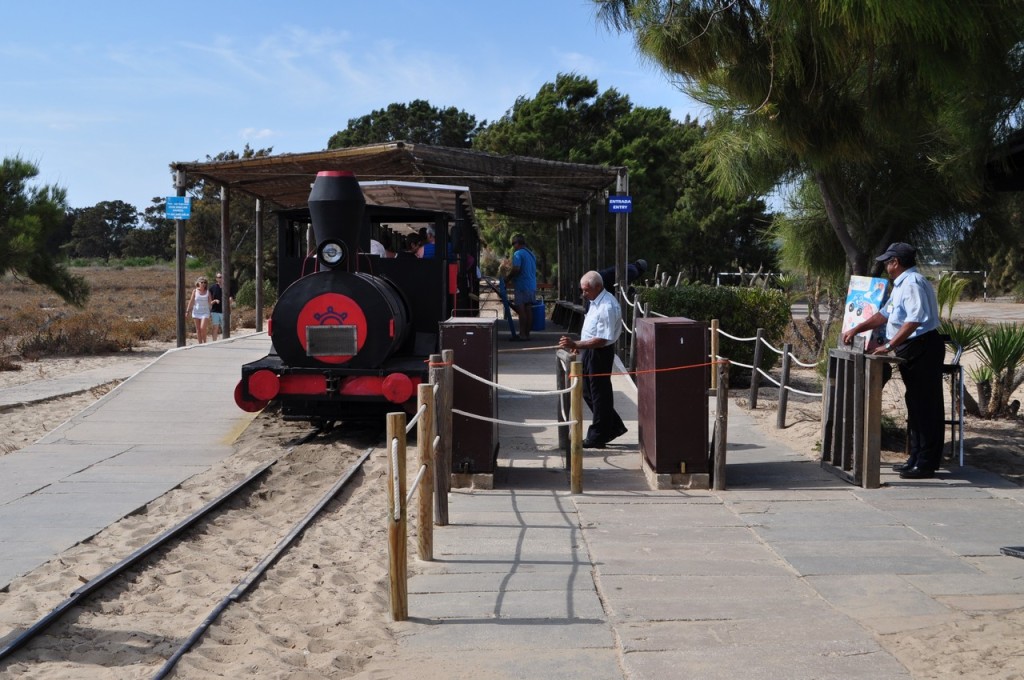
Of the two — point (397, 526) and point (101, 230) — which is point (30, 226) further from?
point (101, 230)

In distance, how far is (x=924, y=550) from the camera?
605cm

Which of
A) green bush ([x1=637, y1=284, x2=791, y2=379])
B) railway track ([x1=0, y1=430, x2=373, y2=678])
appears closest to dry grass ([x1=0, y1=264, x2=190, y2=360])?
green bush ([x1=637, y1=284, x2=791, y2=379])

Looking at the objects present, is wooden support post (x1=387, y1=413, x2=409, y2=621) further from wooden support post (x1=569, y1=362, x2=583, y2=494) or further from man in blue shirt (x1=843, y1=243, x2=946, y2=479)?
man in blue shirt (x1=843, y1=243, x2=946, y2=479)

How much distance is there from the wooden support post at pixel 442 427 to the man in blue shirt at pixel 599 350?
1.81 metres

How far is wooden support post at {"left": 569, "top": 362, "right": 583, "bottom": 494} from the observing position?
7.57 m

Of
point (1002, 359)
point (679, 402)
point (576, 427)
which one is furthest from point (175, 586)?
point (1002, 359)

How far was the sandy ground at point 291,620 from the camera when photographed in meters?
4.39

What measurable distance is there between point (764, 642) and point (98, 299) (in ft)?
139

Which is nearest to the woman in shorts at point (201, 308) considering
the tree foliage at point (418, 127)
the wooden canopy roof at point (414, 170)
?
the wooden canopy roof at point (414, 170)

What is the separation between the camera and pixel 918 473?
8.02 metres

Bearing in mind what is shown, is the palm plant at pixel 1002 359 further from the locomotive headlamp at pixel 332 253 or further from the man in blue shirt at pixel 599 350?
the locomotive headlamp at pixel 332 253

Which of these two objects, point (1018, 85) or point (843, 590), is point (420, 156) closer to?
point (1018, 85)

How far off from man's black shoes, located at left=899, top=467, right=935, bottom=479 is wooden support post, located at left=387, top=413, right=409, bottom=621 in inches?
185

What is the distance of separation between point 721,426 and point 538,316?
44.0 feet
